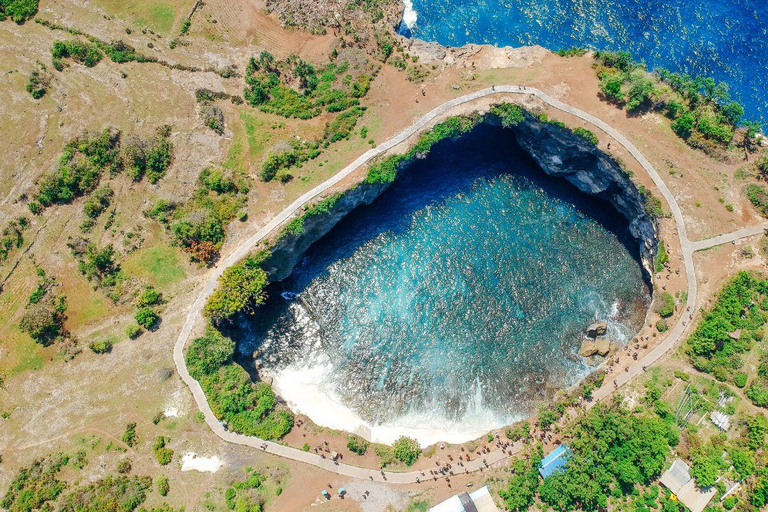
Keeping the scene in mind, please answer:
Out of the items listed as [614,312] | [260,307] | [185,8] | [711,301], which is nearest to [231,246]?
[260,307]

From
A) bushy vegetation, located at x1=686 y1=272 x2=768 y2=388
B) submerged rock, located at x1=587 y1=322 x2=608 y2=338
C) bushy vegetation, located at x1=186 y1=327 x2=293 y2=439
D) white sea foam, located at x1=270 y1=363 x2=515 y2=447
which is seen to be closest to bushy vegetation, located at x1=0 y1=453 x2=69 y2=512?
bushy vegetation, located at x1=186 y1=327 x2=293 y2=439

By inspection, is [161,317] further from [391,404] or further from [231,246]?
[391,404]

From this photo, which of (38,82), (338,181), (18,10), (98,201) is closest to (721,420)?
(338,181)

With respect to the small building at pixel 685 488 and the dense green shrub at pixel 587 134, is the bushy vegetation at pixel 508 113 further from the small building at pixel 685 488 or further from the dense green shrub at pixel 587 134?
the small building at pixel 685 488

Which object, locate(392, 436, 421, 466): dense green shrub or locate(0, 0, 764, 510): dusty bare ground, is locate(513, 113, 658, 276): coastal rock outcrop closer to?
locate(0, 0, 764, 510): dusty bare ground

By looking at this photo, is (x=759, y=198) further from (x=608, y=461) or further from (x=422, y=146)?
(x=422, y=146)
